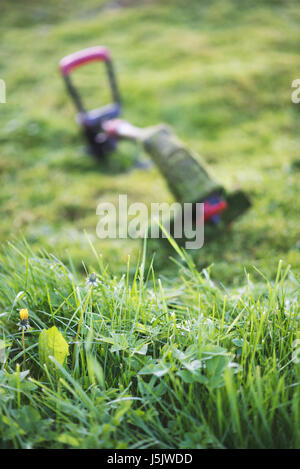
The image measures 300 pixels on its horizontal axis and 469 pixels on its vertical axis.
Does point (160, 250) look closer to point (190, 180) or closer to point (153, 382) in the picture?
point (190, 180)

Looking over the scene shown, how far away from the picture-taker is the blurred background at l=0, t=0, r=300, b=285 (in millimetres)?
3117

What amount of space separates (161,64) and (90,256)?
223 inches

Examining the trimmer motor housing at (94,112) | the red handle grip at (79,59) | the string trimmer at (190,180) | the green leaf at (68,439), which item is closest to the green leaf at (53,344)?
the green leaf at (68,439)

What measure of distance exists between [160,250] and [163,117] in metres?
3.28

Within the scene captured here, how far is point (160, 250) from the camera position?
2939 millimetres

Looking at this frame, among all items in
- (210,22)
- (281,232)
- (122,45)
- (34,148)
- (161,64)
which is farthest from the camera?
(210,22)

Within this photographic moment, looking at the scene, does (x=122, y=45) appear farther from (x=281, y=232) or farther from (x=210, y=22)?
(x=281, y=232)

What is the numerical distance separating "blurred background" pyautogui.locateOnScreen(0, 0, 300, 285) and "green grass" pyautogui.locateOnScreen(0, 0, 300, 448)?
0.09 feet

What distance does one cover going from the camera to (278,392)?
113 cm

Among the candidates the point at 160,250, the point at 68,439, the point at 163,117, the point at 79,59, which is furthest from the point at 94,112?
the point at 68,439

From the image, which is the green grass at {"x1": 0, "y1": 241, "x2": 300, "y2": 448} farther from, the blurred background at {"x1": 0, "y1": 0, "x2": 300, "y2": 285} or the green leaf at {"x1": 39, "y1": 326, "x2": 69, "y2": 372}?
the blurred background at {"x1": 0, "y1": 0, "x2": 300, "y2": 285}

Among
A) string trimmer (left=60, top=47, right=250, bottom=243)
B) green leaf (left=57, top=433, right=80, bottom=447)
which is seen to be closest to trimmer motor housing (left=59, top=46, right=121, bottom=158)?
string trimmer (left=60, top=47, right=250, bottom=243)

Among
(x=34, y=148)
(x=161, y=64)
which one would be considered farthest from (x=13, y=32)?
(x=34, y=148)
